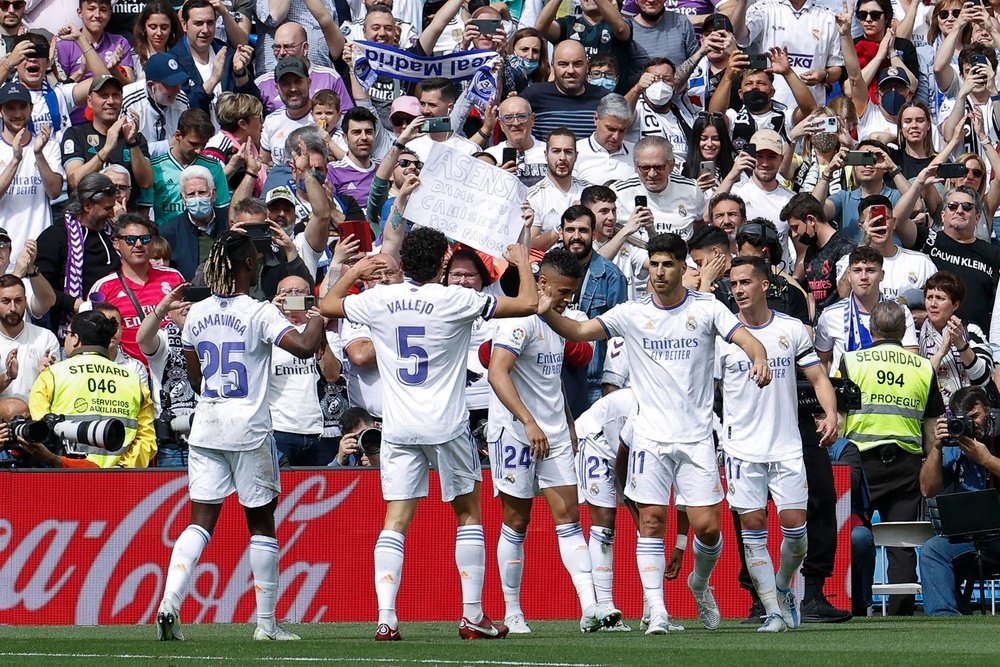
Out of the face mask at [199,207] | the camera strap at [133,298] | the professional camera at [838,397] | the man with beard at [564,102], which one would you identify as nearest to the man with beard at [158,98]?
the face mask at [199,207]

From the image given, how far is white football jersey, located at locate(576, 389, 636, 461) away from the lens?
1143 cm

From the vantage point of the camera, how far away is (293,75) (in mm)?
16344

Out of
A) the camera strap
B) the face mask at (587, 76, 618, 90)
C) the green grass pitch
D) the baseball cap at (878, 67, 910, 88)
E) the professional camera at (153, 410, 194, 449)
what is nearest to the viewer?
the green grass pitch

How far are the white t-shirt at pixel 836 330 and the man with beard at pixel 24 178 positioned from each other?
667 centimetres

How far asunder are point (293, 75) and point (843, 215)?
5.26 metres

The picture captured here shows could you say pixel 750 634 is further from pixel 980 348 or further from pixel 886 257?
pixel 886 257

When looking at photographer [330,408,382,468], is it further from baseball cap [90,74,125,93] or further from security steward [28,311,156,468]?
baseball cap [90,74,125,93]

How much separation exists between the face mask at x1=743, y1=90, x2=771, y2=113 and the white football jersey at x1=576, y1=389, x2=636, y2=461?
20.5 ft

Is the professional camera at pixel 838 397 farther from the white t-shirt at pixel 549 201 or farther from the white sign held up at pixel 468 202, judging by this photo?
the white t-shirt at pixel 549 201

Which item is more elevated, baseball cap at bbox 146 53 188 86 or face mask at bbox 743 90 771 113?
baseball cap at bbox 146 53 188 86

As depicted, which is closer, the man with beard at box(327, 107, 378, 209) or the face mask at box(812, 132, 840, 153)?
the man with beard at box(327, 107, 378, 209)

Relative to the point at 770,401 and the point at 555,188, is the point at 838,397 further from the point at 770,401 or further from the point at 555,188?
the point at 555,188

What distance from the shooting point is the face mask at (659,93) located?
54.3 ft

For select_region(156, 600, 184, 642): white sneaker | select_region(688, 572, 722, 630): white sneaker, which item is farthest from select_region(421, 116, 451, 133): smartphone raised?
select_region(156, 600, 184, 642): white sneaker
